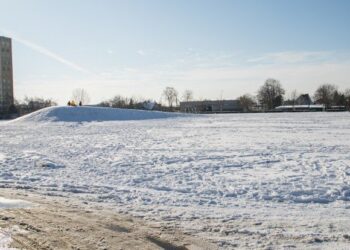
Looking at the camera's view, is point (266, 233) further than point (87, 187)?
No

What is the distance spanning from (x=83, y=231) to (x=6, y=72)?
142 m

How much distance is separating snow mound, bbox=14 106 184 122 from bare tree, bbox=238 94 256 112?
7560 centimetres

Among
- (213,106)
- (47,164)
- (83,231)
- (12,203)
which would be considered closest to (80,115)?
(47,164)

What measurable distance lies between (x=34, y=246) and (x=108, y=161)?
9.44 metres

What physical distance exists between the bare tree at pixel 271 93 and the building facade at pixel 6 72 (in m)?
79.4

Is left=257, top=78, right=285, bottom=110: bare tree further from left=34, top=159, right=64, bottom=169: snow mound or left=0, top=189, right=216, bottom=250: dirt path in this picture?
left=0, top=189, right=216, bottom=250: dirt path

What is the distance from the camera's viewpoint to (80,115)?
171ft

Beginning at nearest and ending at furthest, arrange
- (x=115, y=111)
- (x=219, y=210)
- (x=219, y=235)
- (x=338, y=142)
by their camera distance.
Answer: (x=219, y=235)
(x=219, y=210)
(x=338, y=142)
(x=115, y=111)

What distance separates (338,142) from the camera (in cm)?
1959

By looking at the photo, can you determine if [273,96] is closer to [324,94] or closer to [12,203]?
[324,94]

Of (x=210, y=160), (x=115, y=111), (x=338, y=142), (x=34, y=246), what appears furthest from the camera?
(x=115, y=111)

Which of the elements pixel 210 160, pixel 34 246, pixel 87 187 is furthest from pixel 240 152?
pixel 34 246

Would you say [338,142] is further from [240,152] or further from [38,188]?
[38,188]

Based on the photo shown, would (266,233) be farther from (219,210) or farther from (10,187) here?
(10,187)
